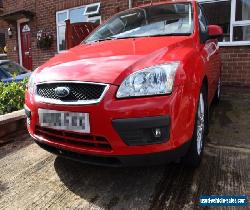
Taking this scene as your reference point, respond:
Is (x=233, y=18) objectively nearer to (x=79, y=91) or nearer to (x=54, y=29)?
(x=79, y=91)

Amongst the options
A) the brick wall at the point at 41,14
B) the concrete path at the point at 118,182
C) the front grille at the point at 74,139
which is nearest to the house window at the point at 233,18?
the brick wall at the point at 41,14

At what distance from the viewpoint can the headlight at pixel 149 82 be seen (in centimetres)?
231

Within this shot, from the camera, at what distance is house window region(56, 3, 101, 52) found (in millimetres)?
9375

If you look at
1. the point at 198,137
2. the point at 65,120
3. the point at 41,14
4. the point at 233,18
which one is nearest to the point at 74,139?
the point at 65,120

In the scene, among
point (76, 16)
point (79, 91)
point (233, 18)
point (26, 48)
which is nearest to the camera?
point (79, 91)

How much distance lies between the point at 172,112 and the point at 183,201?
0.70m

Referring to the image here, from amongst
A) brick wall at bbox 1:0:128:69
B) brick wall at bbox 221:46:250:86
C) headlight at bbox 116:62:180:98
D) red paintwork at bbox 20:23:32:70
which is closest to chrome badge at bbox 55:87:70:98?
headlight at bbox 116:62:180:98

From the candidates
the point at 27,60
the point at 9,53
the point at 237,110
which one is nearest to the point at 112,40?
the point at 237,110

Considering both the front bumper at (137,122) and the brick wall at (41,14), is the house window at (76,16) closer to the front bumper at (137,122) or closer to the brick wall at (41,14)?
the brick wall at (41,14)

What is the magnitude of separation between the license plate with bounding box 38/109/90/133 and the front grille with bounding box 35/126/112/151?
55mm

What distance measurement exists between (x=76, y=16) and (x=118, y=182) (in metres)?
8.25

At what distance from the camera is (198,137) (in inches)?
114

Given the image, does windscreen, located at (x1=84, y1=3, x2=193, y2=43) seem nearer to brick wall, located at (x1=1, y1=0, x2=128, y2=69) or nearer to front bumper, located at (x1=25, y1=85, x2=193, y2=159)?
front bumper, located at (x1=25, y1=85, x2=193, y2=159)

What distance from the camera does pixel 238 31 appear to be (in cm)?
701
